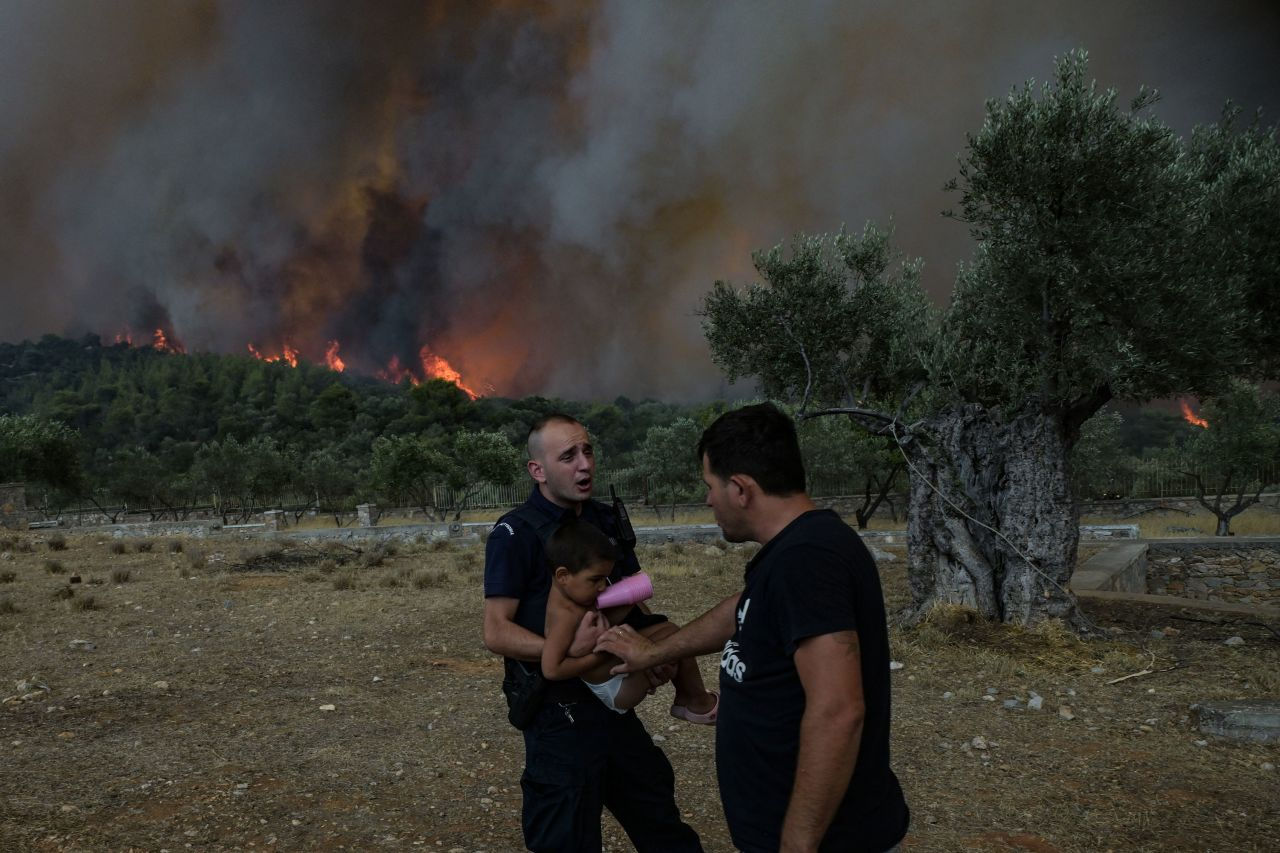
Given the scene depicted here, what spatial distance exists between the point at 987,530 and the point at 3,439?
48.2 metres

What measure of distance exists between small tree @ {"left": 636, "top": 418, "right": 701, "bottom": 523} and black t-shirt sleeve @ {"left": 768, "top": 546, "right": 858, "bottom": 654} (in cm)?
3977

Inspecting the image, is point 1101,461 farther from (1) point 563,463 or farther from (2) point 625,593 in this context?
(2) point 625,593

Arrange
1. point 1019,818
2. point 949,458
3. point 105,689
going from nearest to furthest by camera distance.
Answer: point 1019,818 → point 105,689 → point 949,458

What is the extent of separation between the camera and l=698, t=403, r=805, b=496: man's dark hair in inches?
87.4

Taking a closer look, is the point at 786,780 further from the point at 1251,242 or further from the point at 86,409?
the point at 86,409

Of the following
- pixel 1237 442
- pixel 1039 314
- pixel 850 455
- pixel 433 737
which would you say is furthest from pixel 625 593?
pixel 850 455

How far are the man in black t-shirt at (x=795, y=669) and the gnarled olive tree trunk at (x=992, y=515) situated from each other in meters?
8.94

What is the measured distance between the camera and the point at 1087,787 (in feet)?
18.7

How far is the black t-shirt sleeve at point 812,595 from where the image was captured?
193 centimetres

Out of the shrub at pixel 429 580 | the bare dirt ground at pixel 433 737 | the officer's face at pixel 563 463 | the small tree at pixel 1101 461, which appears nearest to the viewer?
the officer's face at pixel 563 463

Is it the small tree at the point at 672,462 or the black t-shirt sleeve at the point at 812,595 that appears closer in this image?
the black t-shirt sleeve at the point at 812,595

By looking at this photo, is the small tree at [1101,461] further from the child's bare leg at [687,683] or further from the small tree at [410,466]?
the child's bare leg at [687,683]

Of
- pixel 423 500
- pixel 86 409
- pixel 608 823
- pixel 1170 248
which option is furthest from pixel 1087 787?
pixel 86 409

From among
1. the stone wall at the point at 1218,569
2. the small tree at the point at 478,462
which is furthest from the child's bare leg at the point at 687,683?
the small tree at the point at 478,462
